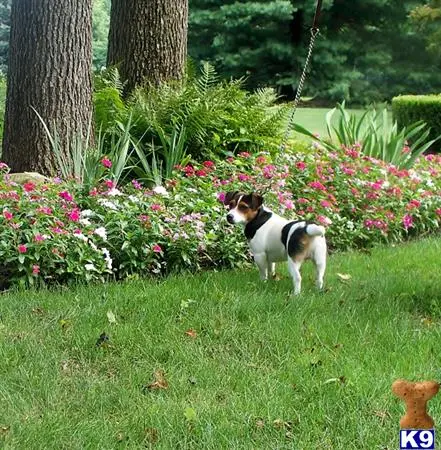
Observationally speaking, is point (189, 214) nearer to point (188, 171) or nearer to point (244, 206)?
point (188, 171)

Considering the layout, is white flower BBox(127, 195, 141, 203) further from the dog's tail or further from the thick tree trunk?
the dog's tail

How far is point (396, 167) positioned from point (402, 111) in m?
6.55

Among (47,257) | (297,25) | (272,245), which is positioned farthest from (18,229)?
(297,25)

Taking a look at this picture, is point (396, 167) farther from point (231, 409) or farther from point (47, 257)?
point (231, 409)

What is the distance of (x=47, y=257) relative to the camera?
207 inches

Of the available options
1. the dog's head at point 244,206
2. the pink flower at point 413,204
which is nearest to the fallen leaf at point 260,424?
the dog's head at point 244,206

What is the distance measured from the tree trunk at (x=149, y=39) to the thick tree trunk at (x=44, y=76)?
1511 millimetres

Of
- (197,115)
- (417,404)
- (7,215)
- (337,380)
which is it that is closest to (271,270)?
(7,215)

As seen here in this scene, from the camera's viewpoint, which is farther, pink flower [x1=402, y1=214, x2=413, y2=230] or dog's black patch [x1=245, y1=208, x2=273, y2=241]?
pink flower [x1=402, y1=214, x2=413, y2=230]

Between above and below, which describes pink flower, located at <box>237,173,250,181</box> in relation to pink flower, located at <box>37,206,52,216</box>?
above

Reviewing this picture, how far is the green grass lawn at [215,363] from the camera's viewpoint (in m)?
3.15

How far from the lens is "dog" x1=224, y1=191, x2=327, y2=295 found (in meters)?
5.10

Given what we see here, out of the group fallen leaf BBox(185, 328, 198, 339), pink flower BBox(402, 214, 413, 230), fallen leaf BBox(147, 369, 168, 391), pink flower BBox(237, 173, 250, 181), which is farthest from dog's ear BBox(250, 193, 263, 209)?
pink flower BBox(402, 214, 413, 230)

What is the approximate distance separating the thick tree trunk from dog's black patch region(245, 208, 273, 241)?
2259 mm
